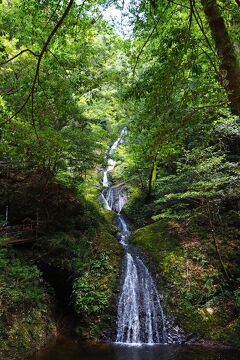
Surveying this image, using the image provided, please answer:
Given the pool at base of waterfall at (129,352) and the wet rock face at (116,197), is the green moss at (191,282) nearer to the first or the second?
the pool at base of waterfall at (129,352)

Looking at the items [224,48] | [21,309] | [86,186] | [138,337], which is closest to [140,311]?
[138,337]

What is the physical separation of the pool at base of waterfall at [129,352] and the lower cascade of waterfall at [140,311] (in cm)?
46

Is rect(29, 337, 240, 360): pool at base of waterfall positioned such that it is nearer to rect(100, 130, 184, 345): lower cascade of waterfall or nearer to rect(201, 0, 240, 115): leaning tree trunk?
rect(100, 130, 184, 345): lower cascade of waterfall

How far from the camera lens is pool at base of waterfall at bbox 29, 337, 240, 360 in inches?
296

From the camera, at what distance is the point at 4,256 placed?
31.7 ft

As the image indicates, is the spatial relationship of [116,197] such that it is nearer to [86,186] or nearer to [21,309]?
[86,186]

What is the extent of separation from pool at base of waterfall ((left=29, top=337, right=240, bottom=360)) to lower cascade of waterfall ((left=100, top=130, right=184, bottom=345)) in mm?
464

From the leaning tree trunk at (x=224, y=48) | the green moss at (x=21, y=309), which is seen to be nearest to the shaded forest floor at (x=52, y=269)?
the green moss at (x=21, y=309)

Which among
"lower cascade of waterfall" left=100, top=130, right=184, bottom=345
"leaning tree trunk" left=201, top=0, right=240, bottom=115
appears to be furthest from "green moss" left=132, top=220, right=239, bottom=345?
"leaning tree trunk" left=201, top=0, right=240, bottom=115

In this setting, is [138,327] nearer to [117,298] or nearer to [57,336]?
[117,298]

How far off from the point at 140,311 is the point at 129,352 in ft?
6.32

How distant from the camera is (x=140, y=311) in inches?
387

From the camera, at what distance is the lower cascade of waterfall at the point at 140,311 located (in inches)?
356

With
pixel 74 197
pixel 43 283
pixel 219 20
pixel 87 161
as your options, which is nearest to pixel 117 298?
pixel 43 283
